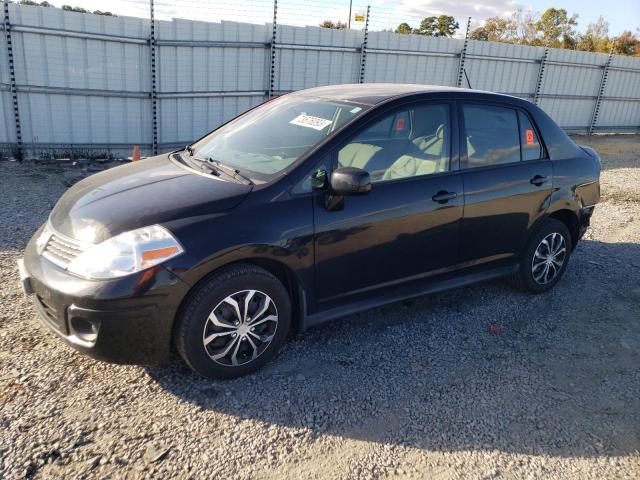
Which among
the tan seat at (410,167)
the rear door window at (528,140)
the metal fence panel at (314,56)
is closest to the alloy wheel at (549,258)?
the rear door window at (528,140)

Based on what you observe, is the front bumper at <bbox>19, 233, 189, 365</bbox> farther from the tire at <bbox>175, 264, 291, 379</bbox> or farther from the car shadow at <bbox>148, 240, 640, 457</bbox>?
the car shadow at <bbox>148, 240, 640, 457</bbox>

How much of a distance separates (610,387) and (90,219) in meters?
3.48

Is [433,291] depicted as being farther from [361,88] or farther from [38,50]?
[38,50]

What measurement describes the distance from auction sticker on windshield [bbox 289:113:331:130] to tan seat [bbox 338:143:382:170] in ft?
0.92

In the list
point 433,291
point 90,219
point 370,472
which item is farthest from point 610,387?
point 90,219

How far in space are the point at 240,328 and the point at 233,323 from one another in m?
0.06

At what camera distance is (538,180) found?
455cm

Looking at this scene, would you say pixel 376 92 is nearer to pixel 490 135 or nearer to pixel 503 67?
pixel 490 135

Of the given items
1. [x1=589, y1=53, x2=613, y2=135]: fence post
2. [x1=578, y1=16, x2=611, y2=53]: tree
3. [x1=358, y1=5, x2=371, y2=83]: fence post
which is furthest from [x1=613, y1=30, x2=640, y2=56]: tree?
[x1=358, y1=5, x2=371, y2=83]: fence post

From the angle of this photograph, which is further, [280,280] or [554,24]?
[554,24]

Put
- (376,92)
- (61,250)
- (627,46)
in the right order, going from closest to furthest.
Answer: (61,250), (376,92), (627,46)

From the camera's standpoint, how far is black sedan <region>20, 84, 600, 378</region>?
9.68ft

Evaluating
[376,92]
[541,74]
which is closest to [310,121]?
[376,92]

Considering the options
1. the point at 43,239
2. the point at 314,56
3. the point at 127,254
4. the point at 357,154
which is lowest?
the point at 43,239
